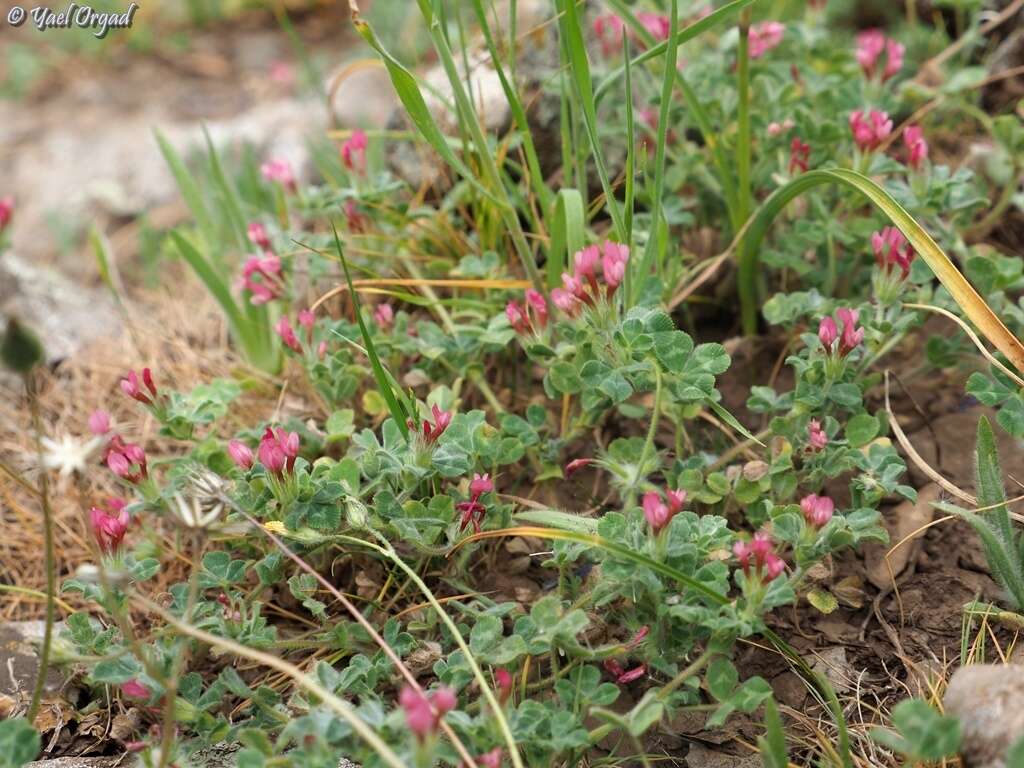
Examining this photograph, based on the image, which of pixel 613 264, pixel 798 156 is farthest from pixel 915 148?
pixel 613 264

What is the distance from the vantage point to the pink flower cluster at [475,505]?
1.86 metres

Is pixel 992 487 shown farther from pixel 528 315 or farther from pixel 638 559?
pixel 528 315

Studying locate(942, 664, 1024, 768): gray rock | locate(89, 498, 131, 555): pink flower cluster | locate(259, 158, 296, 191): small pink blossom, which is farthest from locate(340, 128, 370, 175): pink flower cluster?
locate(942, 664, 1024, 768): gray rock

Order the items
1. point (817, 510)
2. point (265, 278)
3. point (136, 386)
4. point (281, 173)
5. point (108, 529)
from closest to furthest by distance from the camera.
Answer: point (817, 510)
point (108, 529)
point (136, 386)
point (265, 278)
point (281, 173)

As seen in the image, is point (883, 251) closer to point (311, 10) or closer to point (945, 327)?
point (945, 327)

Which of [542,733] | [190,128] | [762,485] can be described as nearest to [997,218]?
[762,485]

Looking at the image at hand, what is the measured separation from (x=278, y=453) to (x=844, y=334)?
3.65 ft

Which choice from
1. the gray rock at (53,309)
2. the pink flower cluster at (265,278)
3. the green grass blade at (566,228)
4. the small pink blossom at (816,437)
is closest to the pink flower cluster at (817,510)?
the small pink blossom at (816,437)

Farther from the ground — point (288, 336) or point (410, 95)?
point (410, 95)

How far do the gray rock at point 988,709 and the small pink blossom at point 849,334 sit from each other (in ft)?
2.09

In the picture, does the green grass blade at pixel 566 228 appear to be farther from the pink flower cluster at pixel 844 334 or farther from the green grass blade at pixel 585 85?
the pink flower cluster at pixel 844 334

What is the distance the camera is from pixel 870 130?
2244mm

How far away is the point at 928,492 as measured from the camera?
2125 mm

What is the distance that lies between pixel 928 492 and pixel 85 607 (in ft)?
6.27
